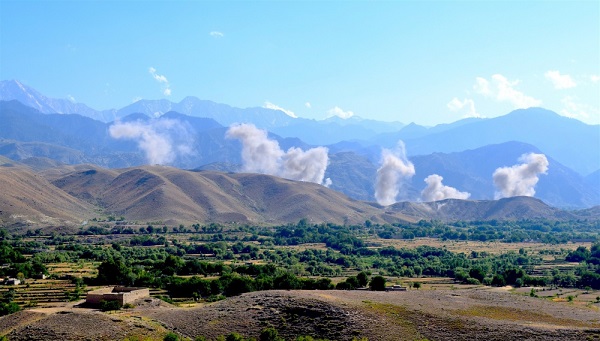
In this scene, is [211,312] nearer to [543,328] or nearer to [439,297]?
[439,297]

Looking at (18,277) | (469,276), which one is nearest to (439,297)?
(469,276)

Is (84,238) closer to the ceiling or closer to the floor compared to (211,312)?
closer to the ceiling

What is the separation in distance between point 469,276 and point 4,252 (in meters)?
84.1

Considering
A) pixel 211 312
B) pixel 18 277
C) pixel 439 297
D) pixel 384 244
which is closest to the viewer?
pixel 211 312

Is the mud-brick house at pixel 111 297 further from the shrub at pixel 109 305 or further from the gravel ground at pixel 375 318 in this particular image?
the gravel ground at pixel 375 318

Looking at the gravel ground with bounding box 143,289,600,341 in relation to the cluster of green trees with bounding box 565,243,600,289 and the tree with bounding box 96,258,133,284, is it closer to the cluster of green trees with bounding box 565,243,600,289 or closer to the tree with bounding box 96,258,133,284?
the tree with bounding box 96,258,133,284

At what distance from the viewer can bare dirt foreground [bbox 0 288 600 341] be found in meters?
59.8

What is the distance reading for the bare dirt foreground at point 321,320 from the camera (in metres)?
59.8

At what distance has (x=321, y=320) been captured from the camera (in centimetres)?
6331

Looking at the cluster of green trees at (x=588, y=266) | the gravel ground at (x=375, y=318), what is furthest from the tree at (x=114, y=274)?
the cluster of green trees at (x=588, y=266)

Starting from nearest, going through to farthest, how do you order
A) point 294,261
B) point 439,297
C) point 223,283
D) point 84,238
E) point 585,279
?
point 439,297
point 223,283
point 585,279
point 294,261
point 84,238

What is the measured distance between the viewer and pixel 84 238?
177 meters

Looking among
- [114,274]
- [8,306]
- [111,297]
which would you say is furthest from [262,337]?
[114,274]

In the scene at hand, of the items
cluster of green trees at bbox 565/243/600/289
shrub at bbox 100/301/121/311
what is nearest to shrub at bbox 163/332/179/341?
shrub at bbox 100/301/121/311
